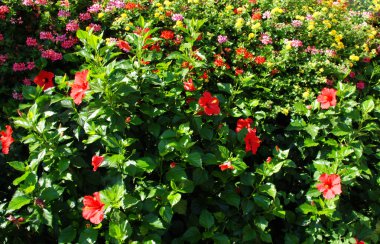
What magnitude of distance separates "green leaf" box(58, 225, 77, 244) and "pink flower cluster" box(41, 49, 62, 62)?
1.25 metres

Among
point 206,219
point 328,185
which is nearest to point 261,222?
point 206,219

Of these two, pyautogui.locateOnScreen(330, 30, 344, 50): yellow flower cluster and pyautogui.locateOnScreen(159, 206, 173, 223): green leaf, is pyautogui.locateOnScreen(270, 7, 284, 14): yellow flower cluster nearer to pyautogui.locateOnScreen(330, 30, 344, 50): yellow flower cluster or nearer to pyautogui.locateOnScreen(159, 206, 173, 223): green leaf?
pyautogui.locateOnScreen(330, 30, 344, 50): yellow flower cluster

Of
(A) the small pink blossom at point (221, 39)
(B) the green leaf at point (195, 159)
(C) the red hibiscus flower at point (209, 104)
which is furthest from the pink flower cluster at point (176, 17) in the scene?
(B) the green leaf at point (195, 159)

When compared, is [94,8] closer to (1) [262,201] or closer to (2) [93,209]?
(2) [93,209]

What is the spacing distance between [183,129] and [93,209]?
0.61 m

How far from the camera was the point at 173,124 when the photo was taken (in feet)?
7.89

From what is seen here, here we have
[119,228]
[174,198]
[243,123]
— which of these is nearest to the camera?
[119,228]

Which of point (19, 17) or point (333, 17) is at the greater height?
point (19, 17)

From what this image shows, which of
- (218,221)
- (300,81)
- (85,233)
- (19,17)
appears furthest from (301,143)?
(19,17)

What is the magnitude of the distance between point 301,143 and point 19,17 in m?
2.16

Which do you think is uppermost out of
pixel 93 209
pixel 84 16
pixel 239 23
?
pixel 84 16

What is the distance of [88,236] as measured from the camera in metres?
2.00

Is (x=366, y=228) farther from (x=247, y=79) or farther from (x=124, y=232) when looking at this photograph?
(x=124, y=232)

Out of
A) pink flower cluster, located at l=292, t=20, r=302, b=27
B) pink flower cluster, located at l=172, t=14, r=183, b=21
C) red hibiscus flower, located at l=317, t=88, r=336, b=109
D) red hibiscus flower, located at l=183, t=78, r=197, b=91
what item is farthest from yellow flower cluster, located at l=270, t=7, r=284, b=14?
red hibiscus flower, located at l=183, t=78, r=197, b=91
